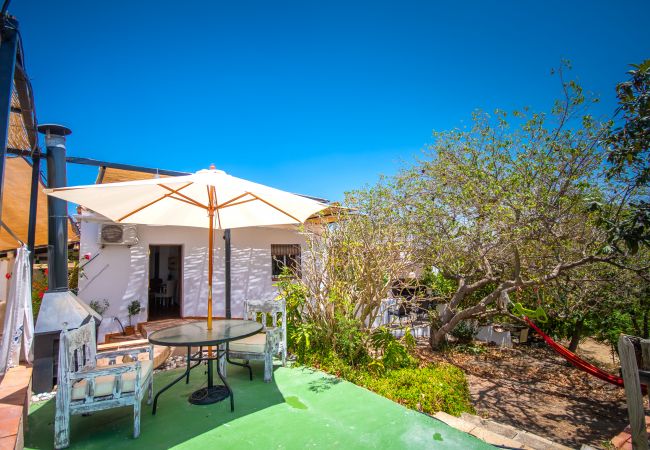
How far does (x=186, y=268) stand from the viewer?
889 centimetres

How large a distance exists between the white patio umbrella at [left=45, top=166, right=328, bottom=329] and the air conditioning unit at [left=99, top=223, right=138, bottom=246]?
401 cm

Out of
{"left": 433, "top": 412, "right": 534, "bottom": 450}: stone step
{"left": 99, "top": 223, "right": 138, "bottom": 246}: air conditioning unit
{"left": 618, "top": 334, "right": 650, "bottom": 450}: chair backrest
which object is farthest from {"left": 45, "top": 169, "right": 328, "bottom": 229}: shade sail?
{"left": 99, "top": 223, "right": 138, "bottom": 246}: air conditioning unit

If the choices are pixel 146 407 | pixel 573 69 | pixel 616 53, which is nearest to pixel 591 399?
pixel 573 69

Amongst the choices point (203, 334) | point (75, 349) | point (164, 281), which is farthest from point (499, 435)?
point (164, 281)

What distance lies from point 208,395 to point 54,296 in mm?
2643

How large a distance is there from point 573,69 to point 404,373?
5676 millimetres

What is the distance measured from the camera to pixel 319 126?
40.4ft

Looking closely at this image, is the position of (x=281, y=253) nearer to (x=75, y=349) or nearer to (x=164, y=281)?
(x=164, y=281)

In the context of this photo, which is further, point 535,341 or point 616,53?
point 535,341

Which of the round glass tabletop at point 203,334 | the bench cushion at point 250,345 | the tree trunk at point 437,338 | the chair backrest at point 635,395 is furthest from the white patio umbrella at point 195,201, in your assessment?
the tree trunk at point 437,338

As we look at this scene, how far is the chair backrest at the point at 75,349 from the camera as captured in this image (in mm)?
2758

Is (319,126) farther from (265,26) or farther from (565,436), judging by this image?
(565,436)

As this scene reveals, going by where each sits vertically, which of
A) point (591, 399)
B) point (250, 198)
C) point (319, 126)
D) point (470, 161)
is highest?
point (319, 126)

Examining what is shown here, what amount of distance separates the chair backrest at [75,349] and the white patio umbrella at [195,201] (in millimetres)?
1211
